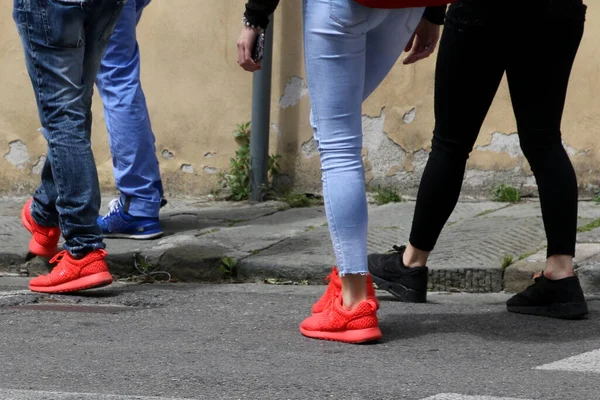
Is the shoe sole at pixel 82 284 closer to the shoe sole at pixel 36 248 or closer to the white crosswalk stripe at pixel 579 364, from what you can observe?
the shoe sole at pixel 36 248

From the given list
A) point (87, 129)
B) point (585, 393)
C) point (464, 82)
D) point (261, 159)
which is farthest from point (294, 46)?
point (585, 393)

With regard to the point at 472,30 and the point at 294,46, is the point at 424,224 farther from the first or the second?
the point at 294,46

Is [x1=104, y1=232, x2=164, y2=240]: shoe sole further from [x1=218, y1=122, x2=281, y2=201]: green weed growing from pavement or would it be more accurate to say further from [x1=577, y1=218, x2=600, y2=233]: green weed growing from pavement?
[x1=577, y1=218, x2=600, y2=233]: green weed growing from pavement

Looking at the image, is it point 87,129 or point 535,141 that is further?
point 87,129

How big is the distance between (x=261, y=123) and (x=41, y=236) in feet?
6.42

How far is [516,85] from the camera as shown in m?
4.02

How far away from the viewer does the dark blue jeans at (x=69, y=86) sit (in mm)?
4289

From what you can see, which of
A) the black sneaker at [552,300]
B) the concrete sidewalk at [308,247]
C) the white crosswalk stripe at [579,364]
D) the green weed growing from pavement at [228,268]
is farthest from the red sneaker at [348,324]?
the green weed growing from pavement at [228,268]

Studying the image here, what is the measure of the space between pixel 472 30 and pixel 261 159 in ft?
9.28

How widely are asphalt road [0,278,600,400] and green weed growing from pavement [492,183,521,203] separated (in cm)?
189

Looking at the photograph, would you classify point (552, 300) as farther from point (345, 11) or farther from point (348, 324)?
point (345, 11)

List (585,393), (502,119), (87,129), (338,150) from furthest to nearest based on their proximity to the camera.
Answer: (502,119) < (87,129) < (338,150) < (585,393)

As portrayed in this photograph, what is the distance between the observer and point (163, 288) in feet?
15.5

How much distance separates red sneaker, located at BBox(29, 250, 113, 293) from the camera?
439 cm
